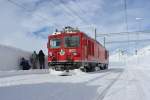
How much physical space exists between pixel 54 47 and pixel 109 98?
14409 mm

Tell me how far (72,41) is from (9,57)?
4854 mm

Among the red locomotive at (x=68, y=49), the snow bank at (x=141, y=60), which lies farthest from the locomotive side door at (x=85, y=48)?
the snow bank at (x=141, y=60)

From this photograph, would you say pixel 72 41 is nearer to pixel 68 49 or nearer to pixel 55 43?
pixel 68 49

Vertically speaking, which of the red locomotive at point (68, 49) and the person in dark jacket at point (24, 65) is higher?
the red locomotive at point (68, 49)

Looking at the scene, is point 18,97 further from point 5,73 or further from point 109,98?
point 5,73

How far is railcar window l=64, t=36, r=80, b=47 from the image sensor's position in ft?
72.2

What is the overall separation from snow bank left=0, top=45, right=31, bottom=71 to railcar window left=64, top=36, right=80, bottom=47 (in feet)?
14.2

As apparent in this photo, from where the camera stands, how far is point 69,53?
21.9 meters

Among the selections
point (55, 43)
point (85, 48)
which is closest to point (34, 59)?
point (55, 43)

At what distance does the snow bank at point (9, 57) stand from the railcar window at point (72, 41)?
4340 millimetres

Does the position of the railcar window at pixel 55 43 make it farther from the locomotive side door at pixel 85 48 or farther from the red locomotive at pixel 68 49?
the locomotive side door at pixel 85 48

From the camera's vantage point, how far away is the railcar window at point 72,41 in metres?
22.0

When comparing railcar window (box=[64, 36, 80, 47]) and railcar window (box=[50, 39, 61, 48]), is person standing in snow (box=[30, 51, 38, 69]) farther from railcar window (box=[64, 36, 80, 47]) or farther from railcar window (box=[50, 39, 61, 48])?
railcar window (box=[64, 36, 80, 47])

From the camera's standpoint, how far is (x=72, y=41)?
2220cm
